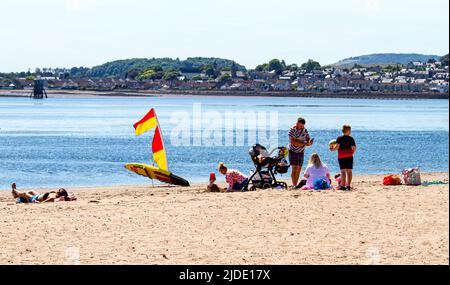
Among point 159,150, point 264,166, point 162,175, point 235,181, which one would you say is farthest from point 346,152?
point 159,150

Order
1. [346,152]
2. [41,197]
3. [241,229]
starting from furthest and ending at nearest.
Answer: [41,197] < [346,152] < [241,229]

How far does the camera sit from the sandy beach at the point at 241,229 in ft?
34.1

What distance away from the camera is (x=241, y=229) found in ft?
39.7

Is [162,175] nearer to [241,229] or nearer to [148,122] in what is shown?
[148,122]

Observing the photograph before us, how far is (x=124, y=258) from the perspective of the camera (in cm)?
1044

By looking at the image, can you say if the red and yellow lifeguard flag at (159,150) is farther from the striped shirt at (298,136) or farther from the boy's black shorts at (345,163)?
the boy's black shorts at (345,163)

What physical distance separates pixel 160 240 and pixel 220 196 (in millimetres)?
4192

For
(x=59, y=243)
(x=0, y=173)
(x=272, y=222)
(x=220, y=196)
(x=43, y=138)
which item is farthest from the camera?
(x=43, y=138)

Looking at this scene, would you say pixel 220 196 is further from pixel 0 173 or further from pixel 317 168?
pixel 0 173

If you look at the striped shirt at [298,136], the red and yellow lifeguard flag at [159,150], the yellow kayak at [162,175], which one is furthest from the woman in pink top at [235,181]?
the red and yellow lifeguard flag at [159,150]

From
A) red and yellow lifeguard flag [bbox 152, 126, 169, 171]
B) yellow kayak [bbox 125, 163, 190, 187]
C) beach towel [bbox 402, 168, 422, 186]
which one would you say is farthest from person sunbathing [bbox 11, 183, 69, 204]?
red and yellow lifeguard flag [bbox 152, 126, 169, 171]

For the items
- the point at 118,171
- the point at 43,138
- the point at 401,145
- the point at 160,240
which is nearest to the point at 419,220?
the point at 160,240

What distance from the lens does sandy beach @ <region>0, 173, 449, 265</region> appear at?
409 inches
